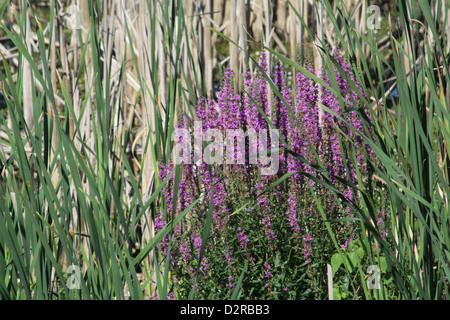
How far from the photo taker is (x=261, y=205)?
63.6 inches

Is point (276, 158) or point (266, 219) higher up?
point (276, 158)

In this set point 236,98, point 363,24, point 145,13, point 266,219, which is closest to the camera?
point 266,219

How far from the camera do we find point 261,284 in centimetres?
159

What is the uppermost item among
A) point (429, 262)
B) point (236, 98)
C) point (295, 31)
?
A: point (295, 31)

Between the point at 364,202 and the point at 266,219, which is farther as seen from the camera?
the point at 266,219

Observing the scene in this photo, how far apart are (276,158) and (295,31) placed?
3.07 ft

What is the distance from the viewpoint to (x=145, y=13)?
1987 millimetres

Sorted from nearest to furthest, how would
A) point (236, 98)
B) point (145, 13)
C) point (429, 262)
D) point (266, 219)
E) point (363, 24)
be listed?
point (429, 262) < point (266, 219) < point (236, 98) < point (145, 13) < point (363, 24)

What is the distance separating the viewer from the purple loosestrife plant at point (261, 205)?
1548 mm

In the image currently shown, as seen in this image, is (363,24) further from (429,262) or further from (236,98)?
(429,262)

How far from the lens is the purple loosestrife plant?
155cm

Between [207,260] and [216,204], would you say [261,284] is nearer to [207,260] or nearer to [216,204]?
[207,260]
